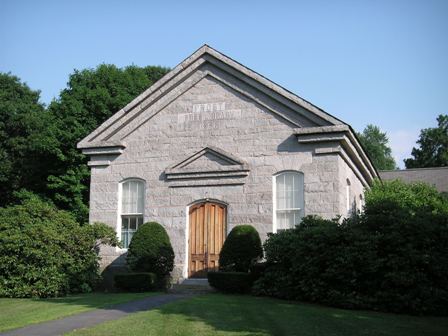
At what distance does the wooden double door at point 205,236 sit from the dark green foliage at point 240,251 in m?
1.72

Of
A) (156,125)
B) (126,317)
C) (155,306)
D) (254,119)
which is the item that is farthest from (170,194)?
(126,317)

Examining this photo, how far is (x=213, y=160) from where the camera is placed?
61.8 ft

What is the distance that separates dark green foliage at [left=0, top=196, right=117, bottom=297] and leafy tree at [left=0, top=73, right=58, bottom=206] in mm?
14949

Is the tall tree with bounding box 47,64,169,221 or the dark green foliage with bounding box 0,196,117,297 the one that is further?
the tall tree with bounding box 47,64,169,221

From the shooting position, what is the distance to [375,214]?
1459cm

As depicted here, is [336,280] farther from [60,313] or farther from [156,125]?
[156,125]

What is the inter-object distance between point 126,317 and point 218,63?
10956mm

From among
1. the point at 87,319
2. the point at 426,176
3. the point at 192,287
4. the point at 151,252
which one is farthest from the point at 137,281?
the point at 426,176

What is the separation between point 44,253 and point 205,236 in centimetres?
534

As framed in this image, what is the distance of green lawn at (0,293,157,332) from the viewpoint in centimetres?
1144

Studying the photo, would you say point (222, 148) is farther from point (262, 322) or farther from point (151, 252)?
point (262, 322)

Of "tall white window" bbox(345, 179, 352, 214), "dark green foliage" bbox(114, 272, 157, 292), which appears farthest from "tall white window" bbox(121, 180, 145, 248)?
"tall white window" bbox(345, 179, 352, 214)

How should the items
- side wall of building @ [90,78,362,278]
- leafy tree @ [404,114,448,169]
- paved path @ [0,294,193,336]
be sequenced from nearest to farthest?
paved path @ [0,294,193,336], side wall of building @ [90,78,362,278], leafy tree @ [404,114,448,169]

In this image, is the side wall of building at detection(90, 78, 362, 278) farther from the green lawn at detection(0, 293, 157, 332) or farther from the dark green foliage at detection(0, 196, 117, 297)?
the green lawn at detection(0, 293, 157, 332)
